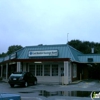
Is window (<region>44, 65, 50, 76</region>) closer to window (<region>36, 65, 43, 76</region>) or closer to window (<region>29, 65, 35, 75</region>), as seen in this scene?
window (<region>36, 65, 43, 76</region>)

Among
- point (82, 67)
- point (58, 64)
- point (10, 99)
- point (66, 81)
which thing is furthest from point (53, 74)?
point (10, 99)

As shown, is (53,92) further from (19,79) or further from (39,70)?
(39,70)

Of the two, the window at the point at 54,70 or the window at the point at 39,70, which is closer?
the window at the point at 54,70

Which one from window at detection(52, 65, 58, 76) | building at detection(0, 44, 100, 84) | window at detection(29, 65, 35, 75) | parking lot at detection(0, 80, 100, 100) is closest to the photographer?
parking lot at detection(0, 80, 100, 100)

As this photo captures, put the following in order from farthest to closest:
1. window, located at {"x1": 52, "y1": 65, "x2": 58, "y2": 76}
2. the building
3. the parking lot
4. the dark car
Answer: window, located at {"x1": 52, "y1": 65, "x2": 58, "y2": 76} → the building → the dark car → the parking lot

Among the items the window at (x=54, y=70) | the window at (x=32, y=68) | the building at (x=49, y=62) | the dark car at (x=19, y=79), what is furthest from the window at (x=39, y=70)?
the dark car at (x=19, y=79)

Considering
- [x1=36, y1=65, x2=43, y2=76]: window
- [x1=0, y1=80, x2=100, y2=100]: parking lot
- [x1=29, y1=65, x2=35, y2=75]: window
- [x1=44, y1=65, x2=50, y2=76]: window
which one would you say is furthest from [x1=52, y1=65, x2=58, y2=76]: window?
[x1=0, y1=80, x2=100, y2=100]: parking lot

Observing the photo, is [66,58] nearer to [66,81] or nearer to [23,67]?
[66,81]

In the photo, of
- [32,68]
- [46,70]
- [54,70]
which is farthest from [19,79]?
[32,68]

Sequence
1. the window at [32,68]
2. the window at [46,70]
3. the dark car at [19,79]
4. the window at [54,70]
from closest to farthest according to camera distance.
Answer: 1. the dark car at [19,79]
2. the window at [54,70]
3. the window at [46,70]
4. the window at [32,68]

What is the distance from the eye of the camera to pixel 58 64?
32031 millimetres

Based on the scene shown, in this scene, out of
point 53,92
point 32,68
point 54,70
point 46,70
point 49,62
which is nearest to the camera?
point 53,92

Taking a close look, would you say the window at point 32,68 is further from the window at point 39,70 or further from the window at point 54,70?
the window at point 54,70

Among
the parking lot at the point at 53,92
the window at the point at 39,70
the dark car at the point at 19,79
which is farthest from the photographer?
the window at the point at 39,70
